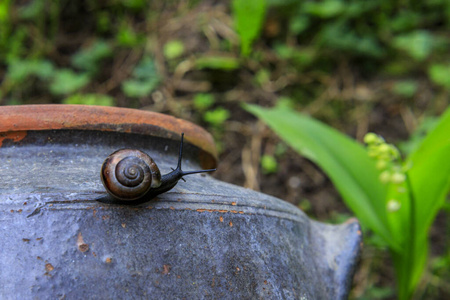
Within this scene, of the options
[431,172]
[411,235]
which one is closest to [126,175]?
[431,172]

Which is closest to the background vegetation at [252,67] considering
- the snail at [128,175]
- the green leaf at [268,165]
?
the green leaf at [268,165]

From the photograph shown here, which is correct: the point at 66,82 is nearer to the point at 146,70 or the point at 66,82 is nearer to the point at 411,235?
the point at 146,70

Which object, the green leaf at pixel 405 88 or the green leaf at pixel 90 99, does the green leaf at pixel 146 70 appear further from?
the green leaf at pixel 405 88

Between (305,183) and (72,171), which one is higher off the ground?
(72,171)

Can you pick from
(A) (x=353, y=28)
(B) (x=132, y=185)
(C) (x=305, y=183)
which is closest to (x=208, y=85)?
(C) (x=305, y=183)

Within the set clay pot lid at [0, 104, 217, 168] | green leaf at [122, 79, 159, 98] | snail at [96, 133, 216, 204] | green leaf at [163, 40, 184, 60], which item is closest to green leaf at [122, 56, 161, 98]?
green leaf at [122, 79, 159, 98]

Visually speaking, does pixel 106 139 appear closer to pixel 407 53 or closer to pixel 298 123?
pixel 298 123

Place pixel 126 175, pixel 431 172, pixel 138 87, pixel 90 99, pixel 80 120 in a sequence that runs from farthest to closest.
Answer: pixel 138 87
pixel 90 99
pixel 431 172
pixel 80 120
pixel 126 175
